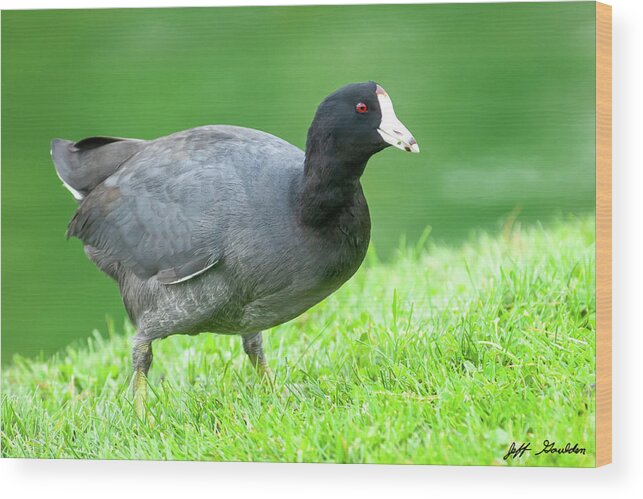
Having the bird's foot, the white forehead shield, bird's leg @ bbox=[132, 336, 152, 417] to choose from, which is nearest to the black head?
the white forehead shield

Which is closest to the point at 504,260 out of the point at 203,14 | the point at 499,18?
the point at 499,18

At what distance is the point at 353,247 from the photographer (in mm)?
5176

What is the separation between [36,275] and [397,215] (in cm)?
193

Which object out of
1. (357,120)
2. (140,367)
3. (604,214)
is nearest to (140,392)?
(140,367)

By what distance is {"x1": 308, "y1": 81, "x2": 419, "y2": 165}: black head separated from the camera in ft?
16.2

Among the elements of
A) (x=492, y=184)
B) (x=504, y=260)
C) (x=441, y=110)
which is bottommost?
(x=504, y=260)

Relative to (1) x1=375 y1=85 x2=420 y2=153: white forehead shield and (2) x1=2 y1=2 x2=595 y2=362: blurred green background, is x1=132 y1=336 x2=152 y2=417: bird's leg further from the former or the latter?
(1) x1=375 y1=85 x2=420 y2=153: white forehead shield

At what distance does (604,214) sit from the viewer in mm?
5180

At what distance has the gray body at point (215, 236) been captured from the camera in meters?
5.14

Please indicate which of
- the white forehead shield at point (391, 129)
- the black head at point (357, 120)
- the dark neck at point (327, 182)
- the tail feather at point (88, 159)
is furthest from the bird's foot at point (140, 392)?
the white forehead shield at point (391, 129)

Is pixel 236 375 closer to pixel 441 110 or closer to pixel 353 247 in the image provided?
pixel 353 247

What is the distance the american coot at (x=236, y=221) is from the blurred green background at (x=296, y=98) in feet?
1.15
